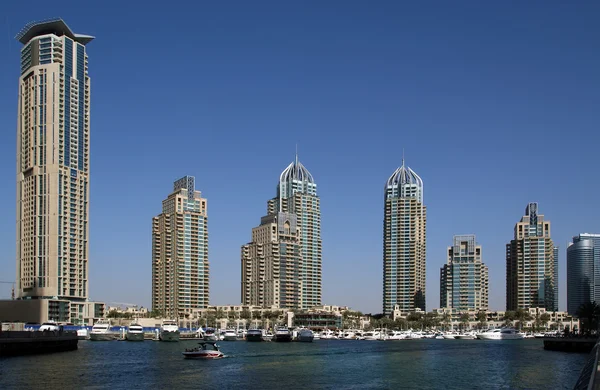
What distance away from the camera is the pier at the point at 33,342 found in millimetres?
146625

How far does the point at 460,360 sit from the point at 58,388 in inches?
3595

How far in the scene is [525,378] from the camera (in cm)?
11181

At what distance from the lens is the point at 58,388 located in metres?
90.2

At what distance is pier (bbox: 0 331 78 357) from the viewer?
147 meters

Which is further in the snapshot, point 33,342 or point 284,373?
point 33,342

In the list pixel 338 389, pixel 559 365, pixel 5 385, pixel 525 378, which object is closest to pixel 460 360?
pixel 559 365

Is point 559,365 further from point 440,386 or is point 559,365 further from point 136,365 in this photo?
point 136,365

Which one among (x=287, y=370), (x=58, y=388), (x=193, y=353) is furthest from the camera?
(x=193, y=353)

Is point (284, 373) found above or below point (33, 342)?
above

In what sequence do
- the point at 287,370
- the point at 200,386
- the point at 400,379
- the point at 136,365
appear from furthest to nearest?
1. the point at 136,365
2. the point at 287,370
3. the point at 400,379
4. the point at 200,386

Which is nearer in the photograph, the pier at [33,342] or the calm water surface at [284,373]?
the calm water surface at [284,373]

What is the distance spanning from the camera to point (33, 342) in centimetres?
15738

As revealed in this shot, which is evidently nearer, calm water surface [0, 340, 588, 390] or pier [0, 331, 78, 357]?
calm water surface [0, 340, 588, 390]

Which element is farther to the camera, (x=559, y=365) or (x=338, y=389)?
(x=559, y=365)
